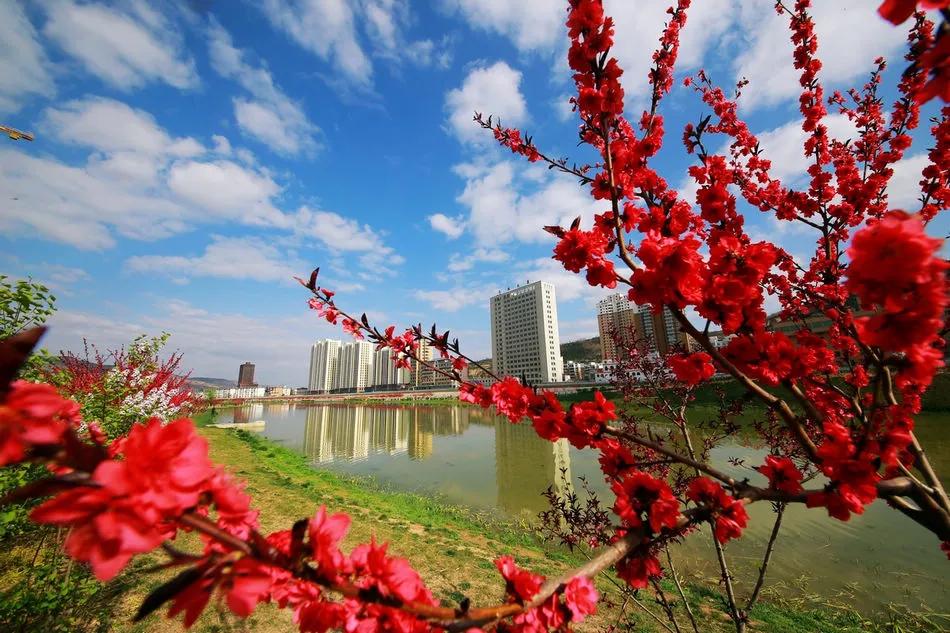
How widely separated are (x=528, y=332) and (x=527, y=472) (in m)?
69.1

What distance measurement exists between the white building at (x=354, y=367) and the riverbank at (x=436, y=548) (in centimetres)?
10900

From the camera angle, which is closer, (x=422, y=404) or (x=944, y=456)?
(x=944, y=456)

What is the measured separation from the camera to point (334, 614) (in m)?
1.26

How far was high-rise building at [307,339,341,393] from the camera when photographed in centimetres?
13038

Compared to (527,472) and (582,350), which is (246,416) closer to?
(527,472)

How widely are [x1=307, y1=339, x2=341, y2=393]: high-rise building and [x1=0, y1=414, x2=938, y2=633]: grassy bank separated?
123 m

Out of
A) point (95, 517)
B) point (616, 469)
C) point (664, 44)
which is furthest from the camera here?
point (664, 44)

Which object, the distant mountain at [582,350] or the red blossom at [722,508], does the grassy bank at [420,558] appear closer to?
the red blossom at [722,508]

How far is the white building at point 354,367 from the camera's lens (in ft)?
395

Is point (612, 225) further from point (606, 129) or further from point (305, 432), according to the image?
point (305, 432)

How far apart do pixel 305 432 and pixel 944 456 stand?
35768 mm

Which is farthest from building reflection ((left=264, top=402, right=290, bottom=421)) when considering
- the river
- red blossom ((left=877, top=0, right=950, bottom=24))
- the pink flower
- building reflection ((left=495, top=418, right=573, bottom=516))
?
red blossom ((left=877, top=0, right=950, bottom=24))

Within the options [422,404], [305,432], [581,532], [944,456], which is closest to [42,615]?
[581,532]

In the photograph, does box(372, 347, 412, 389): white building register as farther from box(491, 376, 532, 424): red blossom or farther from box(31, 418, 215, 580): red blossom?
box(31, 418, 215, 580): red blossom
